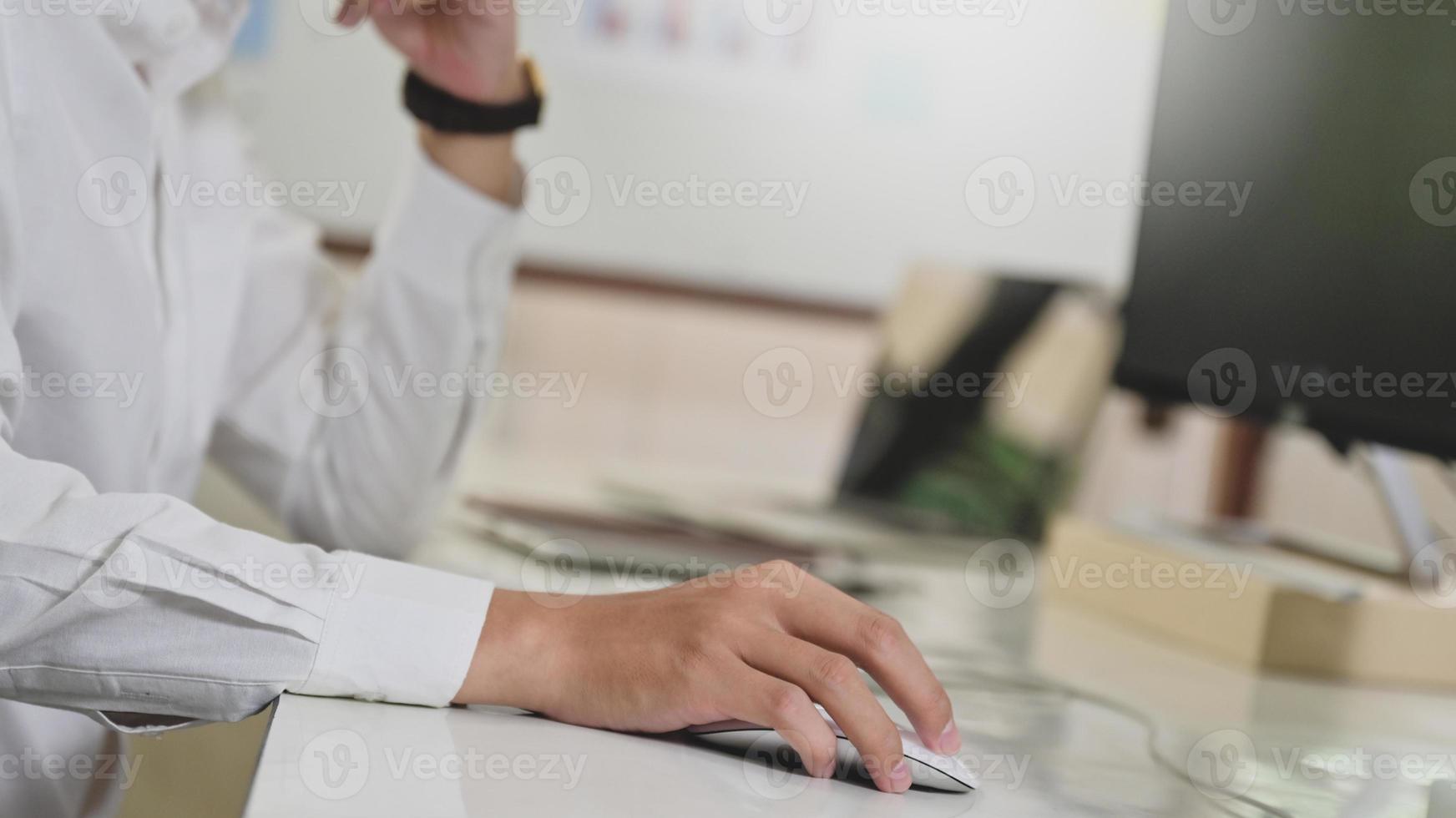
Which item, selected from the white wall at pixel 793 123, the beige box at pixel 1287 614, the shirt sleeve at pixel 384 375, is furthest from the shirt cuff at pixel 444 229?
the white wall at pixel 793 123

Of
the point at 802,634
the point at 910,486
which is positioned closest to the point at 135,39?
the point at 802,634

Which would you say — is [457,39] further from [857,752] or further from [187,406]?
[857,752]

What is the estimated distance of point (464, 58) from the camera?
Answer: 951 mm

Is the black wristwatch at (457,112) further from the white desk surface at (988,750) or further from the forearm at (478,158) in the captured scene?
the white desk surface at (988,750)

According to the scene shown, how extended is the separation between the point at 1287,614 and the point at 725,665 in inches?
20.6

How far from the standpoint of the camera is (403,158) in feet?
7.76

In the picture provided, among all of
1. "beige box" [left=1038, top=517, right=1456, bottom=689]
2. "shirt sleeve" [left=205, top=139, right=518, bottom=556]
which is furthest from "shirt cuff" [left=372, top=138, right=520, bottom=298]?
"beige box" [left=1038, top=517, right=1456, bottom=689]

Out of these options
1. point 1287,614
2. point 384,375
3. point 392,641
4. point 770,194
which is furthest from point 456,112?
point 770,194

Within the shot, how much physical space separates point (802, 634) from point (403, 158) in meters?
2.03

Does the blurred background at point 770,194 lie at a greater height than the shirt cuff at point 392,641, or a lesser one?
greater

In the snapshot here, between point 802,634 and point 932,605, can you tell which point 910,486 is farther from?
point 802,634

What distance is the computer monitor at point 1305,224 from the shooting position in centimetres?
78

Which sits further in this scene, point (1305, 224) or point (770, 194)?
point (770, 194)

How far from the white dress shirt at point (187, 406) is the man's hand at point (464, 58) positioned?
0.03 metres
